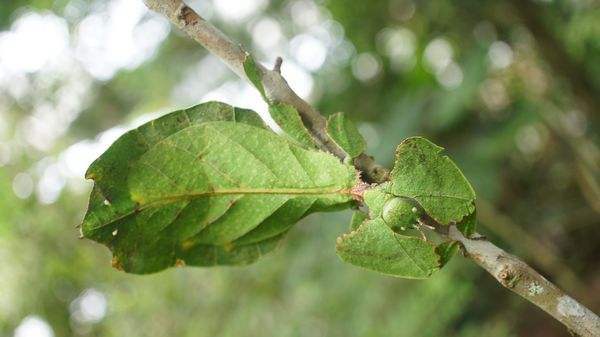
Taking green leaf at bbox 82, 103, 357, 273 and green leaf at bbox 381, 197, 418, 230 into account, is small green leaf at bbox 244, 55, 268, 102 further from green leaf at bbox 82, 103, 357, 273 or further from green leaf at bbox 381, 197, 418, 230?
green leaf at bbox 381, 197, 418, 230

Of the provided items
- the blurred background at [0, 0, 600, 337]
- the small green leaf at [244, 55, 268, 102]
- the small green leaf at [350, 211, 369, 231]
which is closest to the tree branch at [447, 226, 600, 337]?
the small green leaf at [350, 211, 369, 231]

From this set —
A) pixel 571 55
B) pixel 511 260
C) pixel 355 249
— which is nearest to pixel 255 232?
pixel 355 249

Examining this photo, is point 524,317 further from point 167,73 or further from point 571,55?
point 167,73

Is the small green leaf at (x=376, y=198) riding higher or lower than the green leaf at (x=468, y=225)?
higher

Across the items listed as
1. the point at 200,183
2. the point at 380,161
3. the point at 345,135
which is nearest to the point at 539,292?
the point at 345,135

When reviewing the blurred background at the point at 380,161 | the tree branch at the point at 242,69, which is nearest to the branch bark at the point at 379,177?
the tree branch at the point at 242,69

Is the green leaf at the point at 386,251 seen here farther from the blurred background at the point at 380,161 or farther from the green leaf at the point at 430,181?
the blurred background at the point at 380,161
